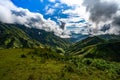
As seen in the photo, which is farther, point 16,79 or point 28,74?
point 28,74

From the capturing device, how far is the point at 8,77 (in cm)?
18912

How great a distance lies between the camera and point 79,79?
19875 centimetres

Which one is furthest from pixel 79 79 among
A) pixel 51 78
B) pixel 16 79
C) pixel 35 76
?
pixel 16 79

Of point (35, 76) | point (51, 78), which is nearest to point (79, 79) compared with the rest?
point (51, 78)

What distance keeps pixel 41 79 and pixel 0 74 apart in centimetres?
3721

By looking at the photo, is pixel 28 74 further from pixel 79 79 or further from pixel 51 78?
pixel 79 79

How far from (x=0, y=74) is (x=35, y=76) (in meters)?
31.0

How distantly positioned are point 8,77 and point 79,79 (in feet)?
205

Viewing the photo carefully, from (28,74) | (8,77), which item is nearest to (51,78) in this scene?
(28,74)

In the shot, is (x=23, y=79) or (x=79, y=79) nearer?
(x=23, y=79)

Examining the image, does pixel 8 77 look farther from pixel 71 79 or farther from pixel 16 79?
pixel 71 79

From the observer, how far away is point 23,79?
613ft

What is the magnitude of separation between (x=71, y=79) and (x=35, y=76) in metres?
32.1

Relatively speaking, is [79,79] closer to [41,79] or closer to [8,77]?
[41,79]
